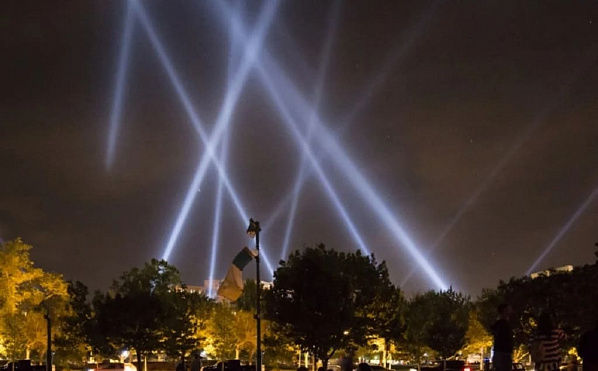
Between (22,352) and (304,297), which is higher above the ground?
(304,297)

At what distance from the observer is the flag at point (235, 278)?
31.8 meters

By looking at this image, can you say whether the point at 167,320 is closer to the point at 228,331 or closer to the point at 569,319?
the point at 228,331

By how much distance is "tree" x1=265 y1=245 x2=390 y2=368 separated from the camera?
38844mm


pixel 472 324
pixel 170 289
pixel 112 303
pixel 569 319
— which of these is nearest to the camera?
pixel 569 319

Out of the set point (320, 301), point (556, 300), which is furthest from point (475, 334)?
Answer: point (320, 301)

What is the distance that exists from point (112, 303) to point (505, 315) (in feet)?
118

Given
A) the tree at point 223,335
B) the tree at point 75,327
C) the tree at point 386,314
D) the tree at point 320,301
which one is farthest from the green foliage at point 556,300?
the tree at point 75,327

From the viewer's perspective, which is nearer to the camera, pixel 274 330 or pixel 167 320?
pixel 274 330

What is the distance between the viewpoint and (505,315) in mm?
11906

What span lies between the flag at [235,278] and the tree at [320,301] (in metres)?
7.05

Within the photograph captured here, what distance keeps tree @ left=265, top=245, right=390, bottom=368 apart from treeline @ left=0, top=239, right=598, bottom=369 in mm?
49

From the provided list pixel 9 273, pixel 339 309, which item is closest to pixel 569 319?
pixel 339 309

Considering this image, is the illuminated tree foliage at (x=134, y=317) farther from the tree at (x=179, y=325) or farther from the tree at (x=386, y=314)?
the tree at (x=386, y=314)

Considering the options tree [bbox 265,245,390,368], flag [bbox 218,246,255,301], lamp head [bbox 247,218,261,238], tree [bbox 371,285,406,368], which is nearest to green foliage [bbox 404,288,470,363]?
tree [bbox 371,285,406,368]
